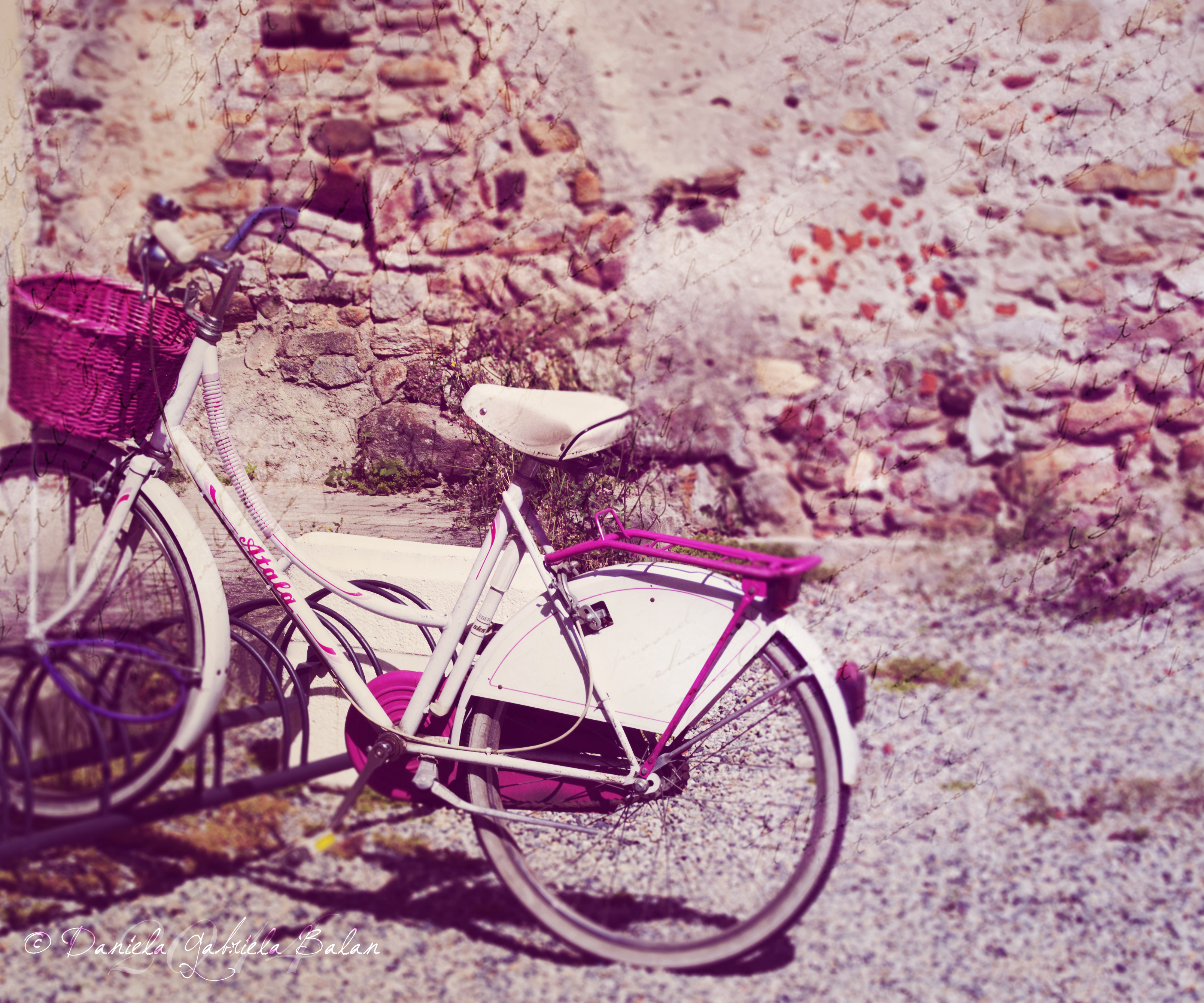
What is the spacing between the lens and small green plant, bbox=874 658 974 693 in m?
3.23

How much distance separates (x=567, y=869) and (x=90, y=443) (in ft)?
5.33

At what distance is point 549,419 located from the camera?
1.94 metres

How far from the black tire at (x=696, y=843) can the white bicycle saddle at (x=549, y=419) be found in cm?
64

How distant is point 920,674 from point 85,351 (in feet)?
9.68

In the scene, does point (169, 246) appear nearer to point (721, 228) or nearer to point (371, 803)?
point (371, 803)

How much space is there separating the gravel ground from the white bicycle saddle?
4.19 ft

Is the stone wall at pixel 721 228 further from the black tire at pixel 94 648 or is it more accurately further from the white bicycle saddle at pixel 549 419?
the white bicycle saddle at pixel 549 419

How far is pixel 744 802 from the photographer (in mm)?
2426

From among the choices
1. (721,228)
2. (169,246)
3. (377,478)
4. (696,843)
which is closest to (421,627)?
(377,478)

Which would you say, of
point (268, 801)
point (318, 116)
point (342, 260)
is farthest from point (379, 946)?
point (318, 116)

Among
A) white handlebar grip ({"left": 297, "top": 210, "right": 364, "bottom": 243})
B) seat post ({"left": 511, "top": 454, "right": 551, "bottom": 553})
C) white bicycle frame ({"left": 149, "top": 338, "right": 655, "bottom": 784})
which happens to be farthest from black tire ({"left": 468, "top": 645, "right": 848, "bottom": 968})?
white handlebar grip ({"left": 297, "top": 210, "right": 364, "bottom": 243})

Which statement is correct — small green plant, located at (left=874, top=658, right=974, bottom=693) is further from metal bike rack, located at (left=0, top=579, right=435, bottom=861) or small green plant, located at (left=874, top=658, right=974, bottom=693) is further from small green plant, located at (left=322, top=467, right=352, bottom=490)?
small green plant, located at (left=322, top=467, right=352, bottom=490)

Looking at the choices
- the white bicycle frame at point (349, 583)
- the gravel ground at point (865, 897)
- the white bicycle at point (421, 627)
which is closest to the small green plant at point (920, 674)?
the gravel ground at point (865, 897)

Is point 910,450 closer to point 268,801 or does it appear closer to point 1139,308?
point 1139,308
